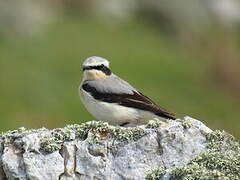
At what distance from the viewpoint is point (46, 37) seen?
102 feet

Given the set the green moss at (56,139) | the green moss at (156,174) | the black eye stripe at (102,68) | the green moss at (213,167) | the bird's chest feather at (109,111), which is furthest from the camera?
the black eye stripe at (102,68)

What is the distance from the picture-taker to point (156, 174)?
8750 mm

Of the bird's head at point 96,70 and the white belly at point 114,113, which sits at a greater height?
the bird's head at point 96,70

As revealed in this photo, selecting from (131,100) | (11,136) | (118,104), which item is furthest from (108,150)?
(131,100)

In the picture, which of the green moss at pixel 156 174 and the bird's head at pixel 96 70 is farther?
the bird's head at pixel 96 70

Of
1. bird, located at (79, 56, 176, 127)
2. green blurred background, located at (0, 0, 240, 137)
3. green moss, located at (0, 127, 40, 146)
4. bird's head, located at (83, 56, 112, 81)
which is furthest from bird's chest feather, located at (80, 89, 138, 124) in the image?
green blurred background, located at (0, 0, 240, 137)

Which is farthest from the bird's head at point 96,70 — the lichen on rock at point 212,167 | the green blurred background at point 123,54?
the green blurred background at point 123,54

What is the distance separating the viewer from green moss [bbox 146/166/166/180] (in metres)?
8.70

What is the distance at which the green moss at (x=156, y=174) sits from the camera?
870 cm

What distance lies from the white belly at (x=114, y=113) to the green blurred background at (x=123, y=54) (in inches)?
438

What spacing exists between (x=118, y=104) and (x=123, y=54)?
19.5 m

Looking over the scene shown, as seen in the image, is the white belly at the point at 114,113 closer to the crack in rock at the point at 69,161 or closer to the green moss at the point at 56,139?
the green moss at the point at 56,139

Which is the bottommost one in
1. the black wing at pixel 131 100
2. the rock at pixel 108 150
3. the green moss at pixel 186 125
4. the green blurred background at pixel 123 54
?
the rock at pixel 108 150

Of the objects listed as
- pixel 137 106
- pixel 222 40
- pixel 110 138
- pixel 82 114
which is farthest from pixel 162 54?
pixel 110 138
